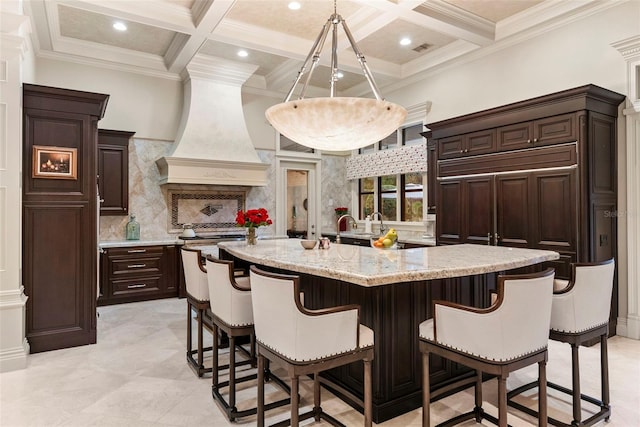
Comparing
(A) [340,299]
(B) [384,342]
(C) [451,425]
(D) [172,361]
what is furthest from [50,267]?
(C) [451,425]

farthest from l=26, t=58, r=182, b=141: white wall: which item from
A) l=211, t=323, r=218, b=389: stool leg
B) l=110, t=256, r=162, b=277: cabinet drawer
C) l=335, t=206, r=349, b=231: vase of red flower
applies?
l=211, t=323, r=218, b=389: stool leg

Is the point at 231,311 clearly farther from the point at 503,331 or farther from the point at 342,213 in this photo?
the point at 342,213

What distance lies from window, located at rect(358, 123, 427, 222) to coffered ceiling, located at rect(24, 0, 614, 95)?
1.04 metres

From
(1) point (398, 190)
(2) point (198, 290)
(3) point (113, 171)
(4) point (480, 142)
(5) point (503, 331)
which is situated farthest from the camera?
(1) point (398, 190)

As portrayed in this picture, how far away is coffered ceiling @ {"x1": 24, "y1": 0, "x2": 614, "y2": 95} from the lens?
4.39m

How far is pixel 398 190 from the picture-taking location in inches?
274

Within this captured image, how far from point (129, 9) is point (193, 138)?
6.51ft

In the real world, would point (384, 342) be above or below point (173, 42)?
below

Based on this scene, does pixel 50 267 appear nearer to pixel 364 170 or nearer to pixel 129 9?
pixel 129 9

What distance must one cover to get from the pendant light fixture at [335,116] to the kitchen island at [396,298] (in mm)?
930

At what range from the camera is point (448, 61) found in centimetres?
578

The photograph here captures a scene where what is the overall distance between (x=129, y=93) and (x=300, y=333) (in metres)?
5.48

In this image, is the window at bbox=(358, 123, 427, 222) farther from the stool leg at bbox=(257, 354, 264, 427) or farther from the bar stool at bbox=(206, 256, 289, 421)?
the stool leg at bbox=(257, 354, 264, 427)

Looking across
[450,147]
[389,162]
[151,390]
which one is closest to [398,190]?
[389,162]
